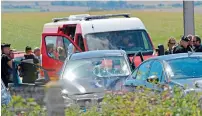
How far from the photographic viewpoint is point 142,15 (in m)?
79.2

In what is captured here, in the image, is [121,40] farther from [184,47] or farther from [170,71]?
[170,71]

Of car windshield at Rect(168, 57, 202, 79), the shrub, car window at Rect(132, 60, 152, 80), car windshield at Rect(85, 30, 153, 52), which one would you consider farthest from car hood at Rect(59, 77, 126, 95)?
car windshield at Rect(85, 30, 153, 52)

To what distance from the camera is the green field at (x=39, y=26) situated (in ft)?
177

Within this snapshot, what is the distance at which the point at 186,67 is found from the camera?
14.0 metres

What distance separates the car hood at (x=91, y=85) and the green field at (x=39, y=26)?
3164 centimetres

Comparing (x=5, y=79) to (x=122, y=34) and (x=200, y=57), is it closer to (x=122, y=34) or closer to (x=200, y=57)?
(x=122, y=34)

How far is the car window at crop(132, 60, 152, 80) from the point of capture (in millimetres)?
14642

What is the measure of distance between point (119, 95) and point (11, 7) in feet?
197

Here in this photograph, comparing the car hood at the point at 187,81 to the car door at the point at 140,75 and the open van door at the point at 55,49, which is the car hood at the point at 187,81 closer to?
the car door at the point at 140,75

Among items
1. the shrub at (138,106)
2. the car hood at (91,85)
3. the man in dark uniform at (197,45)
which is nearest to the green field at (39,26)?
the man in dark uniform at (197,45)

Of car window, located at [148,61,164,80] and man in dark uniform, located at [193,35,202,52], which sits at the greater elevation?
car window, located at [148,61,164,80]

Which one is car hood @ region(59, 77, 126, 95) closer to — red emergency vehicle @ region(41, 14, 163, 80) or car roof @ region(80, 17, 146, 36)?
red emergency vehicle @ region(41, 14, 163, 80)

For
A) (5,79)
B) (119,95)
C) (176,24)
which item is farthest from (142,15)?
(119,95)

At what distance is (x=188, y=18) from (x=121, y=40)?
91.1 inches
